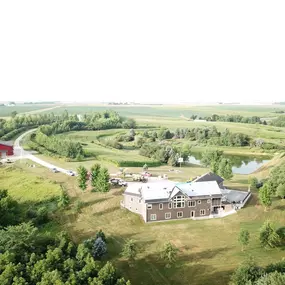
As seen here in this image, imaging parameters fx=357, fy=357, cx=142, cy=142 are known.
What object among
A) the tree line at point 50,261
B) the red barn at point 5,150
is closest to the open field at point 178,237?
the tree line at point 50,261

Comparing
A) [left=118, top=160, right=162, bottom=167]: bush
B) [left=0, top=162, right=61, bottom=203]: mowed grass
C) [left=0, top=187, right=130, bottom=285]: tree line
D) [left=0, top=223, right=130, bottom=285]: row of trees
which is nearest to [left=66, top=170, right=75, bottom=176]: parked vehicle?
[left=0, top=162, right=61, bottom=203]: mowed grass

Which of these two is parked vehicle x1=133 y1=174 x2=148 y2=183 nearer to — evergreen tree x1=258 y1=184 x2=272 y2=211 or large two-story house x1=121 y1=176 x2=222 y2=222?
large two-story house x1=121 y1=176 x2=222 y2=222

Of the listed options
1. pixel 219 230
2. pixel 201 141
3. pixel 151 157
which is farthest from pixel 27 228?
pixel 201 141

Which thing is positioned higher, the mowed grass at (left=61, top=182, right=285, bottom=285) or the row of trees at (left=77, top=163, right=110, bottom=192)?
the row of trees at (left=77, top=163, right=110, bottom=192)

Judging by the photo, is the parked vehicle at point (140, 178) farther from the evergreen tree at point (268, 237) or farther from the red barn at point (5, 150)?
the red barn at point (5, 150)

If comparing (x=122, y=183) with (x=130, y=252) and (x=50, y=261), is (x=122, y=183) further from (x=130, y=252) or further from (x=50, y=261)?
(x=50, y=261)

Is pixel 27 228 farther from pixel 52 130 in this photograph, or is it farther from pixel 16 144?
pixel 52 130

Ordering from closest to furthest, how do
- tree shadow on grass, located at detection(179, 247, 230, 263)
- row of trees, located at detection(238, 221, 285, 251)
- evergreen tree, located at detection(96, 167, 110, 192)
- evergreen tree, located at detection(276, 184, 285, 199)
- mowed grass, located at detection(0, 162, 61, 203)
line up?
tree shadow on grass, located at detection(179, 247, 230, 263)
row of trees, located at detection(238, 221, 285, 251)
evergreen tree, located at detection(276, 184, 285, 199)
evergreen tree, located at detection(96, 167, 110, 192)
mowed grass, located at detection(0, 162, 61, 203)
